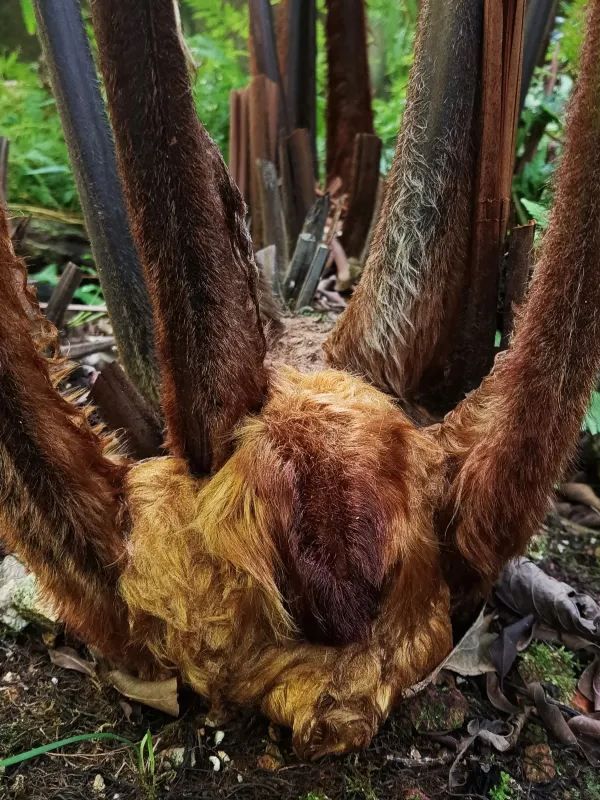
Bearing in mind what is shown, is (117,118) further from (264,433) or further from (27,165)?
(27,165)

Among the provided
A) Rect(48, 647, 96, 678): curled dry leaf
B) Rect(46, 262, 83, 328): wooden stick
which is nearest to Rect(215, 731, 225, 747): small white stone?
Rect(48, 647, 96, 678): curled dry leaf

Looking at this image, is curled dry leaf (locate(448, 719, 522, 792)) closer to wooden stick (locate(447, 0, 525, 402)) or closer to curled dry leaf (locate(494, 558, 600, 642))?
curled dry leaf (locate(494, 558, 600, 642))

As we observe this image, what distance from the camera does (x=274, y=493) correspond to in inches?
44.4

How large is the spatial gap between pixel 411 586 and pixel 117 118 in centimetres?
90

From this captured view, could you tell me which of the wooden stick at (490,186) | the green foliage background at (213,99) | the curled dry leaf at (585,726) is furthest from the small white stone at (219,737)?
the green foliage background at (213,99)

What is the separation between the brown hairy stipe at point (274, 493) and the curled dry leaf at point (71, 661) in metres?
0.19

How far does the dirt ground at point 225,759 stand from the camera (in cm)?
118

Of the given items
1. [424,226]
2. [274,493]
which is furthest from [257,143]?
Answer: [274,493]

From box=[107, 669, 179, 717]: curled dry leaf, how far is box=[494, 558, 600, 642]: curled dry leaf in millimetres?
788

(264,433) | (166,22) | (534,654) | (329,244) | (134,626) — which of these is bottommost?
(534,654)

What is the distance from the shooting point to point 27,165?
3104 mm

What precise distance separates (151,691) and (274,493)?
0.49 meters

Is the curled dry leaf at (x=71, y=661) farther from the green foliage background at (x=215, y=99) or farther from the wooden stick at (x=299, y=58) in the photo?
the wooden stick at (x=299, y=58)

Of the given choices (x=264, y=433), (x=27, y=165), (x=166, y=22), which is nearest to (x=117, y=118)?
(x=166, y=22)
